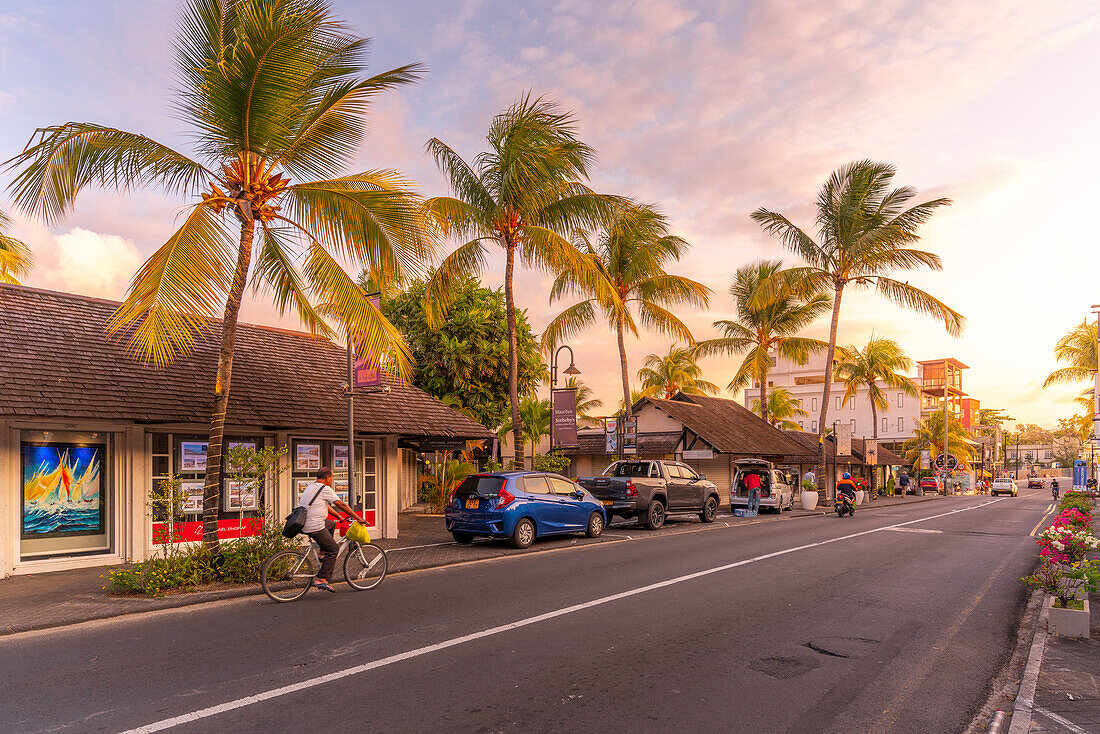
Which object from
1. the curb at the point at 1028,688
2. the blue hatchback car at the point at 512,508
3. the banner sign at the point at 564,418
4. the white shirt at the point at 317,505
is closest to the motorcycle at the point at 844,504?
the banner sign at the point at 564,418

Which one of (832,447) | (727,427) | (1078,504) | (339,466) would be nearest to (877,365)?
(832,447)

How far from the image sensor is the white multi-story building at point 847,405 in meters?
84.4

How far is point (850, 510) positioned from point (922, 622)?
20808mm

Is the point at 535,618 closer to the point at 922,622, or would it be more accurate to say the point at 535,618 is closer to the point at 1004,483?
the point at 922,622

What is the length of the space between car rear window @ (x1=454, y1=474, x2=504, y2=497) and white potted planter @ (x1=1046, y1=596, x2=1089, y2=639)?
1047cm

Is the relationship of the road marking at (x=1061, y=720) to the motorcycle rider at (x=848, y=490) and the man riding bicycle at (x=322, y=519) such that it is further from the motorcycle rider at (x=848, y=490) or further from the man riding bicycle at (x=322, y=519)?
the motorcycle rider at (x=848, y=490)

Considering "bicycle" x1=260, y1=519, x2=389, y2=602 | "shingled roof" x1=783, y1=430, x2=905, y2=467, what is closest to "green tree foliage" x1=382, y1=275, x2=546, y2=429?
"shingled roof" x1=783, y1=430, x2=905, y2=467

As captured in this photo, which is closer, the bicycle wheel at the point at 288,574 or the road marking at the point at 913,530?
the bicycle wheel at the point at 288,574

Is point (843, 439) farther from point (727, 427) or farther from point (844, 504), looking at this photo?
point (844, 504)

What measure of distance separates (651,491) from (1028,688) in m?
15.7

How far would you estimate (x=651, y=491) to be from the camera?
2191 centimetres

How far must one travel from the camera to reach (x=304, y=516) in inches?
403

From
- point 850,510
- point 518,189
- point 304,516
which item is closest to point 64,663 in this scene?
point 304,516

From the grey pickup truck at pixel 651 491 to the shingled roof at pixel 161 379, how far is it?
4.59 metres
